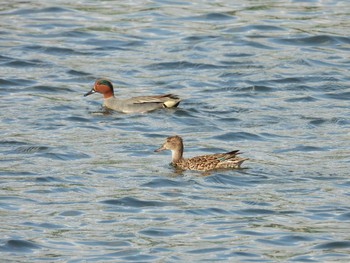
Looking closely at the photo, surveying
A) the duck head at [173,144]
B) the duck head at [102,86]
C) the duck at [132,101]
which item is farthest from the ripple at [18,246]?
the duck head at [102,86]

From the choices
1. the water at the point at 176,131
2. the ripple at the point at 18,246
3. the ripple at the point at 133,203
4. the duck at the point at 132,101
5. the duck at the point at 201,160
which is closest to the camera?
the ripple at the point at 18,246

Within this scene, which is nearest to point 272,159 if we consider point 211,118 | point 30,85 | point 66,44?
point 211,118

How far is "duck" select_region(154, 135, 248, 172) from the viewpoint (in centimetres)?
1648

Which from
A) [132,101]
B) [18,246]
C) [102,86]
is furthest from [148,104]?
[18,246]

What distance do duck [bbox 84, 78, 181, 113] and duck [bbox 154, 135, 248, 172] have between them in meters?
3.50

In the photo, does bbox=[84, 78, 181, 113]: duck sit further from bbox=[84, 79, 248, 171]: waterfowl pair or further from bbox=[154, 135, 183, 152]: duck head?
bbox=[154, 135, 183, 152]: duck head

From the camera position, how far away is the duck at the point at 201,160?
16484mm

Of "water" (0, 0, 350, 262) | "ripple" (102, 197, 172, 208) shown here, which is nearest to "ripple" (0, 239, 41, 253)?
"water" (0, 0, 350, 262)

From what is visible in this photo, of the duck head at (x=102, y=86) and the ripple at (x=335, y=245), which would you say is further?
the duck head at (x=102, y=86)

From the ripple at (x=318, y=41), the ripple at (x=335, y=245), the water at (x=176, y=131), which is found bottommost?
the water at (x=176, y=131)

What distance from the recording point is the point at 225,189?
15.6m

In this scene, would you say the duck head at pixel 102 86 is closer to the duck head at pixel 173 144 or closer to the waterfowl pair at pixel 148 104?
the waterfowl pair at pixel 148 104

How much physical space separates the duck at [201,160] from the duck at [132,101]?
11.5ft

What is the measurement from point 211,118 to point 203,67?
381 cm
